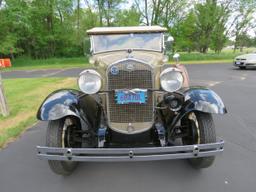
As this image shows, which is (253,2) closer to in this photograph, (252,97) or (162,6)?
(162,6)

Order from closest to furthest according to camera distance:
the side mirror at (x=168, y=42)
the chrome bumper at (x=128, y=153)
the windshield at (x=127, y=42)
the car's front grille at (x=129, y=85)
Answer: the chrome bumper at (x=128, y=153) < the car's front grille at (x=129, y=85) < the windshield at (x=127, y=42) < the side mirror at (x=168, y=42)

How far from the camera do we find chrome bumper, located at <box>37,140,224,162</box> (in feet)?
6.72

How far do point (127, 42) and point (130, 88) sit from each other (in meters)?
1.28

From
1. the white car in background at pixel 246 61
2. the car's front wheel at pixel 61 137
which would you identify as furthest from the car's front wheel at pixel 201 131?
the white car in background at pixel 246 61

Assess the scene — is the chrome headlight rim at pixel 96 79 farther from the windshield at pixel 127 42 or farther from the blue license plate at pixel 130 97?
the windshield at pixel 127 42

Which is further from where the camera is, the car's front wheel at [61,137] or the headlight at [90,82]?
the car's front wheel at [61,137]

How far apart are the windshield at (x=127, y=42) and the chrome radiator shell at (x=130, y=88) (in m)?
1.07

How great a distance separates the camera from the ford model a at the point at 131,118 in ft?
6.83

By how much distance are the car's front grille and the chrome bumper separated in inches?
17.7

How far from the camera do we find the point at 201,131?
2.48 m

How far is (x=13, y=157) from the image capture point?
3.09 metres

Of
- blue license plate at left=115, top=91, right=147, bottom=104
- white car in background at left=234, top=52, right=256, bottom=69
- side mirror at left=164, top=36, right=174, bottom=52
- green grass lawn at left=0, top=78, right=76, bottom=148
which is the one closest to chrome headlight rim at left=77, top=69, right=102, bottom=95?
blue license plate at left=115, top=91, right=147, bottom=104

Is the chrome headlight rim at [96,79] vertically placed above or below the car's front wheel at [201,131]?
above

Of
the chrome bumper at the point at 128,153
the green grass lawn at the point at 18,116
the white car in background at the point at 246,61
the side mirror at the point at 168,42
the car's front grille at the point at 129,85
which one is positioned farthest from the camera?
the white car in background at the point at 246,61
